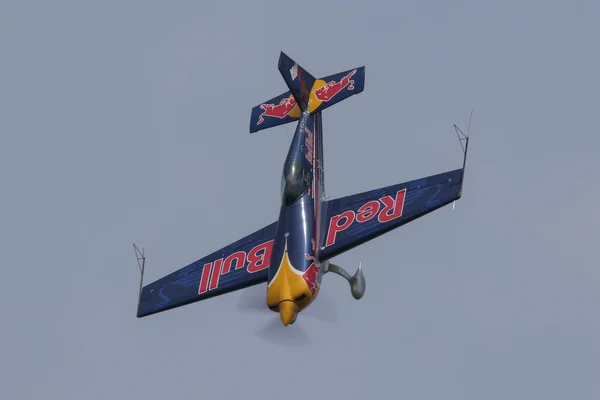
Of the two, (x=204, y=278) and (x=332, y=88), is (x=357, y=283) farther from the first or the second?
(x=332, y=88)

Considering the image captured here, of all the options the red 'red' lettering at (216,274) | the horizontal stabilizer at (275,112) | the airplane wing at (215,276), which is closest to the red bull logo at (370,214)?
the airplane wing at (215,276)

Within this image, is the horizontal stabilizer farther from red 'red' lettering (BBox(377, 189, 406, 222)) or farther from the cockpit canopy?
red 'red' lettering (BBox(377, 189, 406, 222))

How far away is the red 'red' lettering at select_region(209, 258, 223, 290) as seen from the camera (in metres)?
54.0

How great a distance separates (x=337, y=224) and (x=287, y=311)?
5018 millimetres

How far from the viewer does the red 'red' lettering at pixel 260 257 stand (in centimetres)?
5344

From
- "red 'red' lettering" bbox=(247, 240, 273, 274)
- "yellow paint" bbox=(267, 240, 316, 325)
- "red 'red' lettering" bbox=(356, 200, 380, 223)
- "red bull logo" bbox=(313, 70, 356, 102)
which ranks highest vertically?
"red bull logo" bbox=(313, 70, 356, 102)

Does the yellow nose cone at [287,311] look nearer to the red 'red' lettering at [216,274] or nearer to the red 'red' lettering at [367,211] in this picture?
the red 'red' lettering at [216,274]

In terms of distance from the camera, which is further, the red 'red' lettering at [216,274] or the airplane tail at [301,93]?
the airplane tail at [301,93]

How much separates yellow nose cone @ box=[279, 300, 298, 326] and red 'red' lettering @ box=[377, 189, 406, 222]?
5182mm

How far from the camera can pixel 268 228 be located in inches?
2184

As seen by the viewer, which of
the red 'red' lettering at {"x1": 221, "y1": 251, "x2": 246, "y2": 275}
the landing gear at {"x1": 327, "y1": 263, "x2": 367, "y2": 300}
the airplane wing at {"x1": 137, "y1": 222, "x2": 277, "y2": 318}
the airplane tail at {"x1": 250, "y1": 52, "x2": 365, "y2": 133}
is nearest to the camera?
the landing gear at {"x1": 327, "y1": 263, "x2": 367, "y2": 300}

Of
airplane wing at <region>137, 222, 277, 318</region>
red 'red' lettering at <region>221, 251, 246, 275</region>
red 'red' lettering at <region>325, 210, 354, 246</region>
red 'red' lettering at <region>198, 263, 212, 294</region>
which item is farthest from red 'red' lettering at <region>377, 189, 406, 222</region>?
red 'red' lettering at <region>198, 263, 212, 294</region>

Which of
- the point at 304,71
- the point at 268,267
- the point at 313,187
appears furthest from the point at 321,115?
the point at 268,267

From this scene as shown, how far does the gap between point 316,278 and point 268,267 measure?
6.58ft
